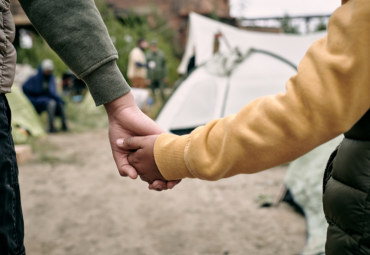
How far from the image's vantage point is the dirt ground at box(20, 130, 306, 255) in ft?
6.32

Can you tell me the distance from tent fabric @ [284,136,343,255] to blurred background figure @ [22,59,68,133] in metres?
4.47

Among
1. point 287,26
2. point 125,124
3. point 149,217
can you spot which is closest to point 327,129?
point 125,124

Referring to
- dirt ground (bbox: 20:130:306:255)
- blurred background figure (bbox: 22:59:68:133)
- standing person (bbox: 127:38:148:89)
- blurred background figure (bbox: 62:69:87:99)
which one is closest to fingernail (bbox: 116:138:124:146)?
dirt ground (bbox: 20:130:306:255)

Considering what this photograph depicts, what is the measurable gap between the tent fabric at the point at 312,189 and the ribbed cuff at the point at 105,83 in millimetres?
1466

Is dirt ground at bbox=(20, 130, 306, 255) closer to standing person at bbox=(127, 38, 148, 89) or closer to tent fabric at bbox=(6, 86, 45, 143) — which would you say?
tent fabric at bbox=(6, 86, 45, 143)

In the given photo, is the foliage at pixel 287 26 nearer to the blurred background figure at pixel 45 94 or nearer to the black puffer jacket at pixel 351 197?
the blurred background figure at pixel 45 94

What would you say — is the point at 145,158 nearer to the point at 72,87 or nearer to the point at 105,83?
the point at 105,83

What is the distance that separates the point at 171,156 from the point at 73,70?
44cm

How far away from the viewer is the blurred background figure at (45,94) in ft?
17.9

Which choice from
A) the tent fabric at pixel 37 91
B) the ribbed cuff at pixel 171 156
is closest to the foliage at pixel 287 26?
the tent fabric at pixel 37 91

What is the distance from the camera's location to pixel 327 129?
62cm

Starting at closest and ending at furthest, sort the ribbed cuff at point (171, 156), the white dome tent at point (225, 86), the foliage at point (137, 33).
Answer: the ribbed cuff at point (171, 156) → the white dome tent at point (225, 86) → the foliage at point (137, 33)

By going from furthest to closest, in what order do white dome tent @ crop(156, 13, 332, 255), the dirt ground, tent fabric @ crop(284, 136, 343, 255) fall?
white dome tent @ crop(156, 13, 332, 255), the dirt ground, tent fabric @ crop(284, 136, 343, 255)

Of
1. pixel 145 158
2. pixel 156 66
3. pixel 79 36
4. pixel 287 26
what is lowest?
pixel 287 26
